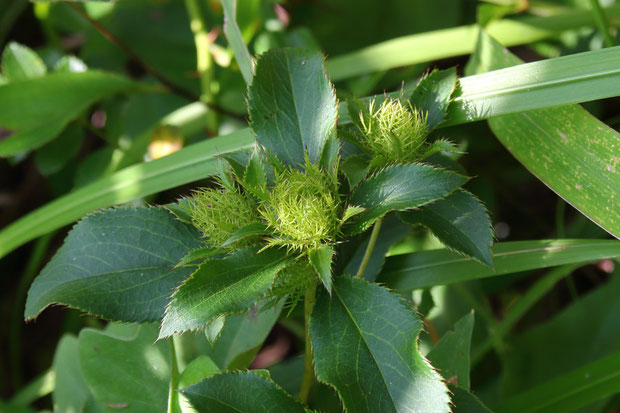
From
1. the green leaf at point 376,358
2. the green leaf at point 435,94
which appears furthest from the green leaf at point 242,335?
the green leaf at point 435,94

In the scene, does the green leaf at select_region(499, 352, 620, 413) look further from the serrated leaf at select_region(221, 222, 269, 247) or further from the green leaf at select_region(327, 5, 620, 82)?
the green leaf at select_region(327, 5, 620, 82)

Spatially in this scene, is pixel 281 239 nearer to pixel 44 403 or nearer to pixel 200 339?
pixel 200 339

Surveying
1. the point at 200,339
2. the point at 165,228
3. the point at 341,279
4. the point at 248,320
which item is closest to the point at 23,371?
the point at 200,339

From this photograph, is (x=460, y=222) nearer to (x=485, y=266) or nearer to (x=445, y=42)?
(x=485, y=266)

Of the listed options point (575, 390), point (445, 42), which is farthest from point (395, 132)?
point (445, 42)

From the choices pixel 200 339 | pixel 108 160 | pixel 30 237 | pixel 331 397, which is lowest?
pixel 331 397

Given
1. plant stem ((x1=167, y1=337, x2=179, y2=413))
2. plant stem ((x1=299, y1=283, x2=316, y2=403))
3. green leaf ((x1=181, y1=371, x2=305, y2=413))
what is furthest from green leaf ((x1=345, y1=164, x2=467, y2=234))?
plant stem ((x1=167, y1=337, x2=179, y2=413))
